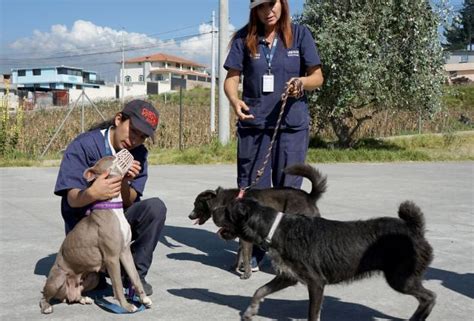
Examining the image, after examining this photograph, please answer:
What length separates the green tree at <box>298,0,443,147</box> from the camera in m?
15.9

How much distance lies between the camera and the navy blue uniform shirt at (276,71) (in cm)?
494

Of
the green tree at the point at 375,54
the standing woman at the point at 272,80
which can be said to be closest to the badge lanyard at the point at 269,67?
the standing woman at the point at 272,80

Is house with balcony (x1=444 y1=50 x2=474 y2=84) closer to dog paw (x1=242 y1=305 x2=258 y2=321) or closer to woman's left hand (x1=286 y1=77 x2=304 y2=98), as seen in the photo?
woman's left hand (x1=286 y1=77 x2=304 y2=98)

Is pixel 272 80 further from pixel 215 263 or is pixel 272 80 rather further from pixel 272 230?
pixel 215 263

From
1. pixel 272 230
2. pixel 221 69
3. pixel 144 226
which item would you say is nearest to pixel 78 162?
pixel 144 226

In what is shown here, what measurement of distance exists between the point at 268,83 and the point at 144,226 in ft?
5.62

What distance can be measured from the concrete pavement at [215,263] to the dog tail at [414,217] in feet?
2.54

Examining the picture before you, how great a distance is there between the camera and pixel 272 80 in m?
4.93

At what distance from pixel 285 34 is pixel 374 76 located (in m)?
11.9

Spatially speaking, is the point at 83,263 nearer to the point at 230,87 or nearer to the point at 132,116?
the point at 132,116

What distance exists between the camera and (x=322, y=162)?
1557 cm

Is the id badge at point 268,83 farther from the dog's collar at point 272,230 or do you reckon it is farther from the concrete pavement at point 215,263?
the concrete pavement at point 215,263

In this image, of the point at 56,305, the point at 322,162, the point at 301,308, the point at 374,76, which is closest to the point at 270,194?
the point at 301,308

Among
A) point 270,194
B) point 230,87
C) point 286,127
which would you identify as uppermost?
point 230,87
